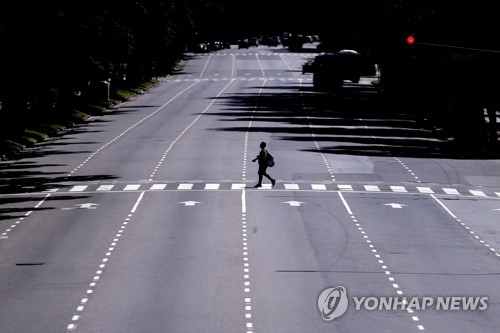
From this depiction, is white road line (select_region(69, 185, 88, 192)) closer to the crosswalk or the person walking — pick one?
the crosswalk

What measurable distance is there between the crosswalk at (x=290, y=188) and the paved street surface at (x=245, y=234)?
122 mm

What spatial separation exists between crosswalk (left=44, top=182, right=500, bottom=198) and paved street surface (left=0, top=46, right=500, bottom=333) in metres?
0.12

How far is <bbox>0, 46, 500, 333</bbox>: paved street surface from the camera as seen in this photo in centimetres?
2759

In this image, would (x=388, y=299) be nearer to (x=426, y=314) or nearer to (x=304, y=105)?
(x=426, y=314)

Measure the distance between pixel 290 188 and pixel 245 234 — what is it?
13.1 meters

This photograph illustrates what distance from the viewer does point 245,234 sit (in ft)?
130

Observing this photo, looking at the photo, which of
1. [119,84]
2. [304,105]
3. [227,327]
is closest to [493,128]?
[304,105]

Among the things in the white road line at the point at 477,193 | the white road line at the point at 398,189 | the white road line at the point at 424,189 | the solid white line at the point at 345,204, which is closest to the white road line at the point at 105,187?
the solid white line at the point at 345,204

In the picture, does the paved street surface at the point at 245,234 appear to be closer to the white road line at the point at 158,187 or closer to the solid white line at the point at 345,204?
the solid white line at the point at 345,204

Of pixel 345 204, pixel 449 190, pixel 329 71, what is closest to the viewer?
pixel 345 204

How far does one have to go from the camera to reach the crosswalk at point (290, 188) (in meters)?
51.8

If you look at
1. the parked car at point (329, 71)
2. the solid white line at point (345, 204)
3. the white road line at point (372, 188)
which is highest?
the solid white line at point (345, 204)

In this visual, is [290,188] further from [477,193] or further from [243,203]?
[477,193]

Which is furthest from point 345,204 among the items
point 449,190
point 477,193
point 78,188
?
point 78,188
